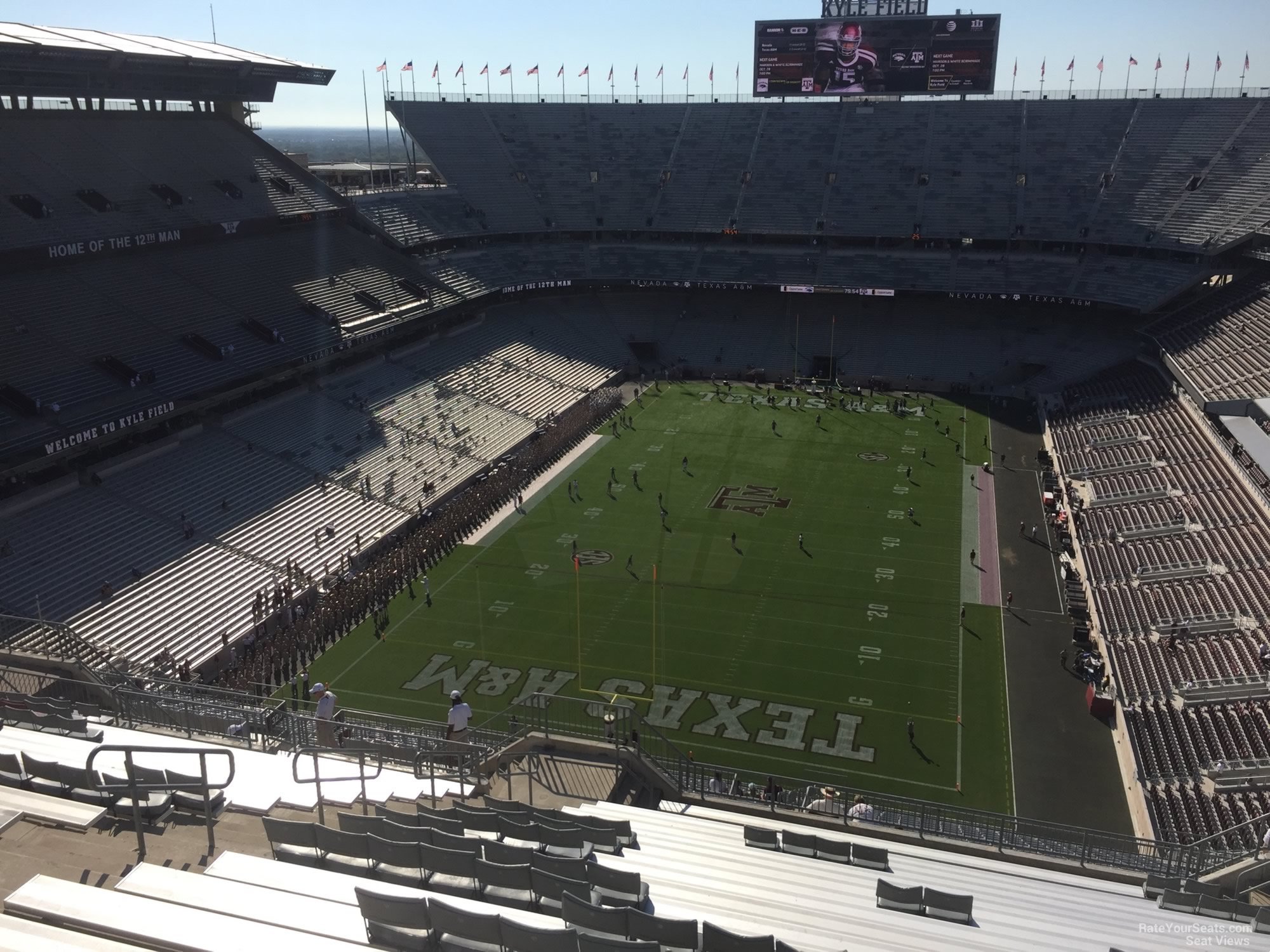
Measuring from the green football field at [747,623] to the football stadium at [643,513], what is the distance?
0.61 ft

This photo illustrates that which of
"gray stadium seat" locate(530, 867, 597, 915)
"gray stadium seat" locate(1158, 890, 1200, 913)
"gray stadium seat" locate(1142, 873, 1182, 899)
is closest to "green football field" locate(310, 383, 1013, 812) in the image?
"gray stadium seat" locate(1142, 873, 1182, 899)

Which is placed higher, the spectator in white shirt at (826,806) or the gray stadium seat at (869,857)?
the gray stadium seat at (869,857)

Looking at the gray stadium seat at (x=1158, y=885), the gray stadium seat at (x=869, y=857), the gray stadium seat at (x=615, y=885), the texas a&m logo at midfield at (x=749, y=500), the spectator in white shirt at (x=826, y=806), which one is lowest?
the texas a&m logo at midfield at (x=749, y=500)

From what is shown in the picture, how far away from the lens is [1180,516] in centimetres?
2823

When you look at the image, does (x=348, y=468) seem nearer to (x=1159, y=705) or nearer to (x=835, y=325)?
(x=1159, y=705)

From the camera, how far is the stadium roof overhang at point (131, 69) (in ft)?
106

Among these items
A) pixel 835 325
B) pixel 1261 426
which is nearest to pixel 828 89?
pixel 835 325

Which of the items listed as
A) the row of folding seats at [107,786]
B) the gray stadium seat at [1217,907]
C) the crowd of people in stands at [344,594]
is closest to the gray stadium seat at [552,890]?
the row of folding seats at [107,786]

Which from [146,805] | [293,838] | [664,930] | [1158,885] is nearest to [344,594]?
[146,805]

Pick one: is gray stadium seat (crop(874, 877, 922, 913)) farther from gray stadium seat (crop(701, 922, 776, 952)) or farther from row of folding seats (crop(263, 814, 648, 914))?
gray stadium seat (crop(701, 922, 776, 952))

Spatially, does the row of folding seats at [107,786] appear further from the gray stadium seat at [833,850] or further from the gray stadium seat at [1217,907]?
the gray stadium seat at [1217,907]

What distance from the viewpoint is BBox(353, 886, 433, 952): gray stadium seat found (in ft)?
21.4

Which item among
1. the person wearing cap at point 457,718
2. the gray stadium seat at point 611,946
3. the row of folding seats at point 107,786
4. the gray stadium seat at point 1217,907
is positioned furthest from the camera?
the person wearing cap at point 457,718

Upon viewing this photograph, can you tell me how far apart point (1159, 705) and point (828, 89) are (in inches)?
1786
